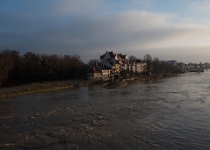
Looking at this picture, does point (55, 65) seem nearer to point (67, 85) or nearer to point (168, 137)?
point (67, 85)

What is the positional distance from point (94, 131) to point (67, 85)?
2056cm

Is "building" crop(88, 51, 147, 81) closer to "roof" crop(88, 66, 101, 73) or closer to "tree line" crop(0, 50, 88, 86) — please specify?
"roof" crop(88, 66, 101, 73)

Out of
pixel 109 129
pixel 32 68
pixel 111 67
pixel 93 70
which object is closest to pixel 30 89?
pixel 32 68

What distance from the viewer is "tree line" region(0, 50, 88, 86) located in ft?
96.5

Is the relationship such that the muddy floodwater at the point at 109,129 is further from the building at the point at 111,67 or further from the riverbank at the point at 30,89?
the building at the point at 111,67

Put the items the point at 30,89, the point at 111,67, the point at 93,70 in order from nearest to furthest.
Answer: the point at 30,89 → the point at 93,70 → the point at 111,67

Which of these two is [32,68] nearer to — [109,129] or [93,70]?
[93,70]

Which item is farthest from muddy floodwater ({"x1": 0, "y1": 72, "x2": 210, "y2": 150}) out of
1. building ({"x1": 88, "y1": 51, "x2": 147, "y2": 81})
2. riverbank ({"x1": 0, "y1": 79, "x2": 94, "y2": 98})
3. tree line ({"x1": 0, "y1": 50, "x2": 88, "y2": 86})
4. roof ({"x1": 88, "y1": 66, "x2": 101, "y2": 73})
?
building ({"x1": 88, "y1": 51, "x2": 147, "y2": 81})

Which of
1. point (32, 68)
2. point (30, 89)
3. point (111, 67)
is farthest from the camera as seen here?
point (111, 67)

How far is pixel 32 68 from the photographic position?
32.7 metres

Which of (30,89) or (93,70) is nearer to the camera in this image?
(30,89)

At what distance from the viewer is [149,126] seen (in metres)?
8.30

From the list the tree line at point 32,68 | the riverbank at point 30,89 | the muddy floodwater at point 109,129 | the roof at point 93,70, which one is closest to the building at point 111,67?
the roof at point 93,70

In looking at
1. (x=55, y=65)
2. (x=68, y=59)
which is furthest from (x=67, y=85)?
(x=68, y=59)
